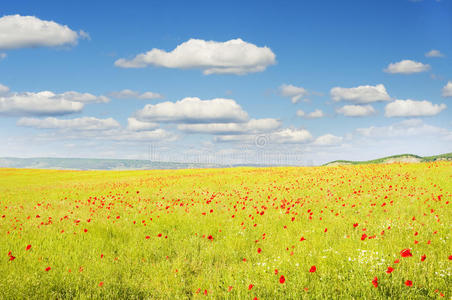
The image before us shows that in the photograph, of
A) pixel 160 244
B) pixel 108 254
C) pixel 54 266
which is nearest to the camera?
pixel 54 266

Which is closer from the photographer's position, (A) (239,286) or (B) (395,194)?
(A) (239,286)

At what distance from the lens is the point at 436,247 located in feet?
24.0

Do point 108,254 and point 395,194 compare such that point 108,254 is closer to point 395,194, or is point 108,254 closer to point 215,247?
point 215,247

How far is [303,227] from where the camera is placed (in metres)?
9.73

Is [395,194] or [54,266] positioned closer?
[54,266]

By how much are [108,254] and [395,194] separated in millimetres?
12140

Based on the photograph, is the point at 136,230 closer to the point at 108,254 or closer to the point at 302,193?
the point at 108,254

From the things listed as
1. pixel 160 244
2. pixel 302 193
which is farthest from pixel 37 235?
pixel 302 193

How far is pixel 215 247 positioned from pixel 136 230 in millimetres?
2961

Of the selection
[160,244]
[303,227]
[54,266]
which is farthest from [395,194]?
[54,266]

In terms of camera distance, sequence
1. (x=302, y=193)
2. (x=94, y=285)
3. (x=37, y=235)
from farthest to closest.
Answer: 1. (x=302, y=193)
2. (x=37, y=235)
3. (x=94, y=285)

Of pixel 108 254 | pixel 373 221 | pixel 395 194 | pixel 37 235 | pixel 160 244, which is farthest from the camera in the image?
pixel 395 194

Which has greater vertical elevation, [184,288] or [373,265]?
[373,265]

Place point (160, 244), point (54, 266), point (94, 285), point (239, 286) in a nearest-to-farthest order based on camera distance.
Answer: point (239, 286)
point (94, 285)
point (54, 266)
point (160, 244)
